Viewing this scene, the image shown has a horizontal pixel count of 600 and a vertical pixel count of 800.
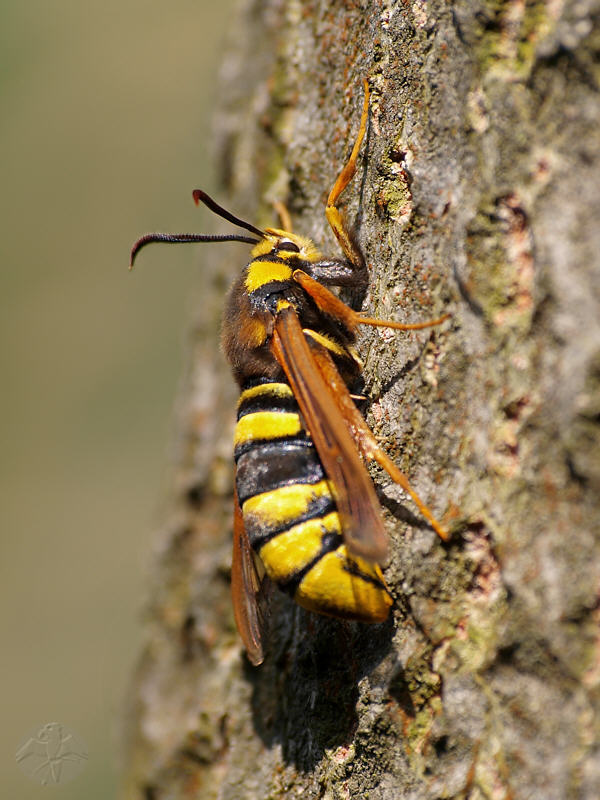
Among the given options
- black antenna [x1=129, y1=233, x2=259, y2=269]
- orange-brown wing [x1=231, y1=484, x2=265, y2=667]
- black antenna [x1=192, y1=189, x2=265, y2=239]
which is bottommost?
orange-brown wing [x1=231, y1=484, x2=265, y2=667]

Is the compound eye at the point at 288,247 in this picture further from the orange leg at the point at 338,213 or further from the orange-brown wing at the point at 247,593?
the orange-brown wing at the point at 247,593

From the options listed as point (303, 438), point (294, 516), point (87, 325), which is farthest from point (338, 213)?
point (87, 325)

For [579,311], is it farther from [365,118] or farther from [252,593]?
[252,593]

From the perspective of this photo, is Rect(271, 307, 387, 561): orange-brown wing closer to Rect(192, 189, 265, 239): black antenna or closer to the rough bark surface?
the rough bark surface

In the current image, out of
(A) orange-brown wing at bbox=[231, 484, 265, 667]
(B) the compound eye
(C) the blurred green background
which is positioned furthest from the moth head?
(C) the blurred green background

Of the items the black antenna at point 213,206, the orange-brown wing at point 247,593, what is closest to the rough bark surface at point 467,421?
the orange-brown wing at point 247,593

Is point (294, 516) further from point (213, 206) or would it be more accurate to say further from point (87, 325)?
point (87, 325)

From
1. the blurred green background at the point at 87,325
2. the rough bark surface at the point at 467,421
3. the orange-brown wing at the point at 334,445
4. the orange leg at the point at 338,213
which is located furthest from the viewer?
the blurred green background at the point at 87,325
